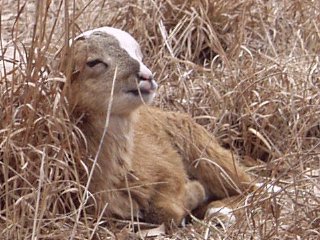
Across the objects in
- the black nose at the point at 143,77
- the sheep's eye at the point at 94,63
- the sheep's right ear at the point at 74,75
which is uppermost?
the sheep's eye at the point at 94,63

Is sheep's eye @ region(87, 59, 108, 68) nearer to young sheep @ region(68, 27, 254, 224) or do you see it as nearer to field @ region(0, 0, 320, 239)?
young sheep @ region(68, 27, 254, 224)

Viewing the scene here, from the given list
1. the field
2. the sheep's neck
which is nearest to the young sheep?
the sheep's neck

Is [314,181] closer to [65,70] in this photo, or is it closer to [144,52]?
[65,70]

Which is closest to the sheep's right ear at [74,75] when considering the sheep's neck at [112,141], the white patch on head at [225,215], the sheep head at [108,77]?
the sheep head at [108,77]

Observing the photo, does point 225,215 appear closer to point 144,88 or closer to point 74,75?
point 144,88

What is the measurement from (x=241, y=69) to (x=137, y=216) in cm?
154

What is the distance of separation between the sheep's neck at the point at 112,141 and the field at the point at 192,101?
143 millimetres

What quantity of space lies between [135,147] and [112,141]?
0.21 metres

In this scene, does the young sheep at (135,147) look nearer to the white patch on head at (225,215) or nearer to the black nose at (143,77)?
the black nose at (143,77)

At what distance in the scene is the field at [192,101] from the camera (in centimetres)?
418

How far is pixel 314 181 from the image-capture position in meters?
4.30

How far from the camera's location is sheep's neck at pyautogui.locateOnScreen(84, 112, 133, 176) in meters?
4.59

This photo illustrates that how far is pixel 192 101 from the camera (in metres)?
5.86

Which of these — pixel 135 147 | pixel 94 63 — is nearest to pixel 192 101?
pixel 135 147
